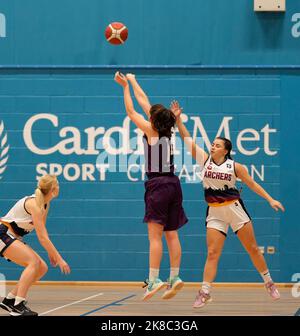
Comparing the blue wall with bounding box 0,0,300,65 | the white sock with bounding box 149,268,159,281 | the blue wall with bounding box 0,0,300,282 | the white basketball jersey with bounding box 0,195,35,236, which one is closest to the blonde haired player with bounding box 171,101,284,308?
the white sock with bounding box 149,268,159,281

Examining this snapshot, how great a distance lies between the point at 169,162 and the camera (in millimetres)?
8719

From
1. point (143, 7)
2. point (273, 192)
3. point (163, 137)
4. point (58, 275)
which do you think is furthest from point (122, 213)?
point (163, 137)

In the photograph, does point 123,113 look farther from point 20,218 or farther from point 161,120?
point 20,218

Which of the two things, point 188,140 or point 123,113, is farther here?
point 123,113

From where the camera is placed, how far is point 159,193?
8.56 meters

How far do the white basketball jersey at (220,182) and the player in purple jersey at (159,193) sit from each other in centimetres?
64

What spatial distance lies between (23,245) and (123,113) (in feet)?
13.8

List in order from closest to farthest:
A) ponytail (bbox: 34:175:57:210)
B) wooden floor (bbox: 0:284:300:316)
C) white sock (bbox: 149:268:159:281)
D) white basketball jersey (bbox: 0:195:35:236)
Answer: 1. ponytail (bbox: 34:175:57:210)
2. white sock (bbox: 149:268:159:281)
3. white basketball jersey (bbox: 0:195:35:236)
4. wooden floor (bbox: 0:284:300:316)

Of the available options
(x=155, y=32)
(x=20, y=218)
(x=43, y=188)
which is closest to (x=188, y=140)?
(x=43, y=188)

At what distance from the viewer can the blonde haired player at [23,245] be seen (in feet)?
27.1

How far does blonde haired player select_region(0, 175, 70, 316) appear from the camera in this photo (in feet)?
27.1

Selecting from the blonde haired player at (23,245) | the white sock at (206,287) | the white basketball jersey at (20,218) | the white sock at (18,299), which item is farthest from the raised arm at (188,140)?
the white sock at (18,299)

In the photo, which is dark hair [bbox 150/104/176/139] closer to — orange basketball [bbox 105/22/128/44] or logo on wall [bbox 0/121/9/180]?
orange basketball [bbox 105/22/128/44]

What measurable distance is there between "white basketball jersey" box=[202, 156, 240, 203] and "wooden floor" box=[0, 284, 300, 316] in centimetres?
126
